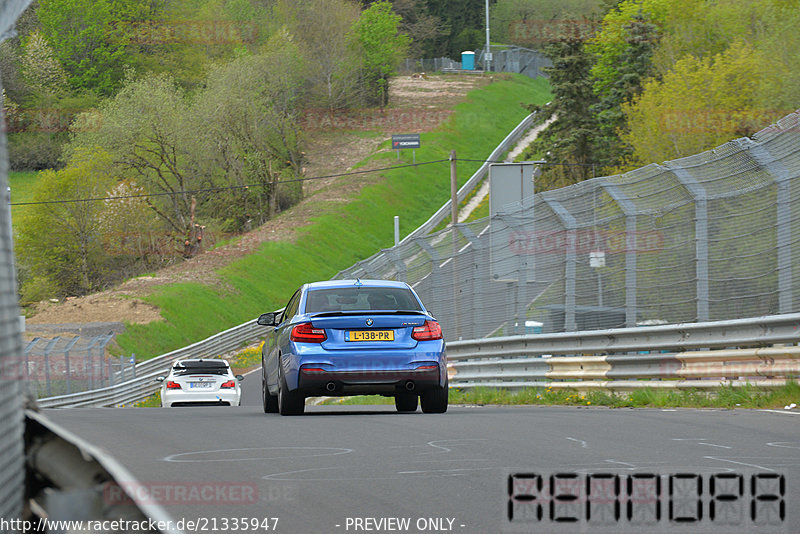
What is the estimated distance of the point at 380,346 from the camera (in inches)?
478

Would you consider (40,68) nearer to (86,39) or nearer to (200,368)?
(86,39)

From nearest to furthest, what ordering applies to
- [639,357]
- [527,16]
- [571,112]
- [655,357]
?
[655,357], [639,357], [571,112], [527,16]

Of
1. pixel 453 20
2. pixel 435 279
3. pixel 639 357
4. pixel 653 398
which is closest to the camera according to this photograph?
pixel 653 398

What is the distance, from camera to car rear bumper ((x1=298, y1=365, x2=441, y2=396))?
12.1 metres

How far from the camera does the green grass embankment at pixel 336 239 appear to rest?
2184 inches

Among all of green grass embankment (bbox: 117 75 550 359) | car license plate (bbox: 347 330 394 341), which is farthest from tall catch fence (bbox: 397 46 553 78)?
car license plate (bbox: 347 330 394 341)

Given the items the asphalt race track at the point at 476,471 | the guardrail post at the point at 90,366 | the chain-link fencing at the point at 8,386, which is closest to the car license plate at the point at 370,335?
the asphalt race track at the point at 476,471

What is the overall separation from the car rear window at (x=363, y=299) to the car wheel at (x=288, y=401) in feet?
3.21

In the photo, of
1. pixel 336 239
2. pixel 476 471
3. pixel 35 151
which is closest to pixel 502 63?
pixel 35 151

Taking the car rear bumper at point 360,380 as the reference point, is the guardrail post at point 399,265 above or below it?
below

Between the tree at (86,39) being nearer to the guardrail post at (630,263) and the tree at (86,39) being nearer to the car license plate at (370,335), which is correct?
the guardrail post at (630,263)

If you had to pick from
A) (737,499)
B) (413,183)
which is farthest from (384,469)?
(413,183)
